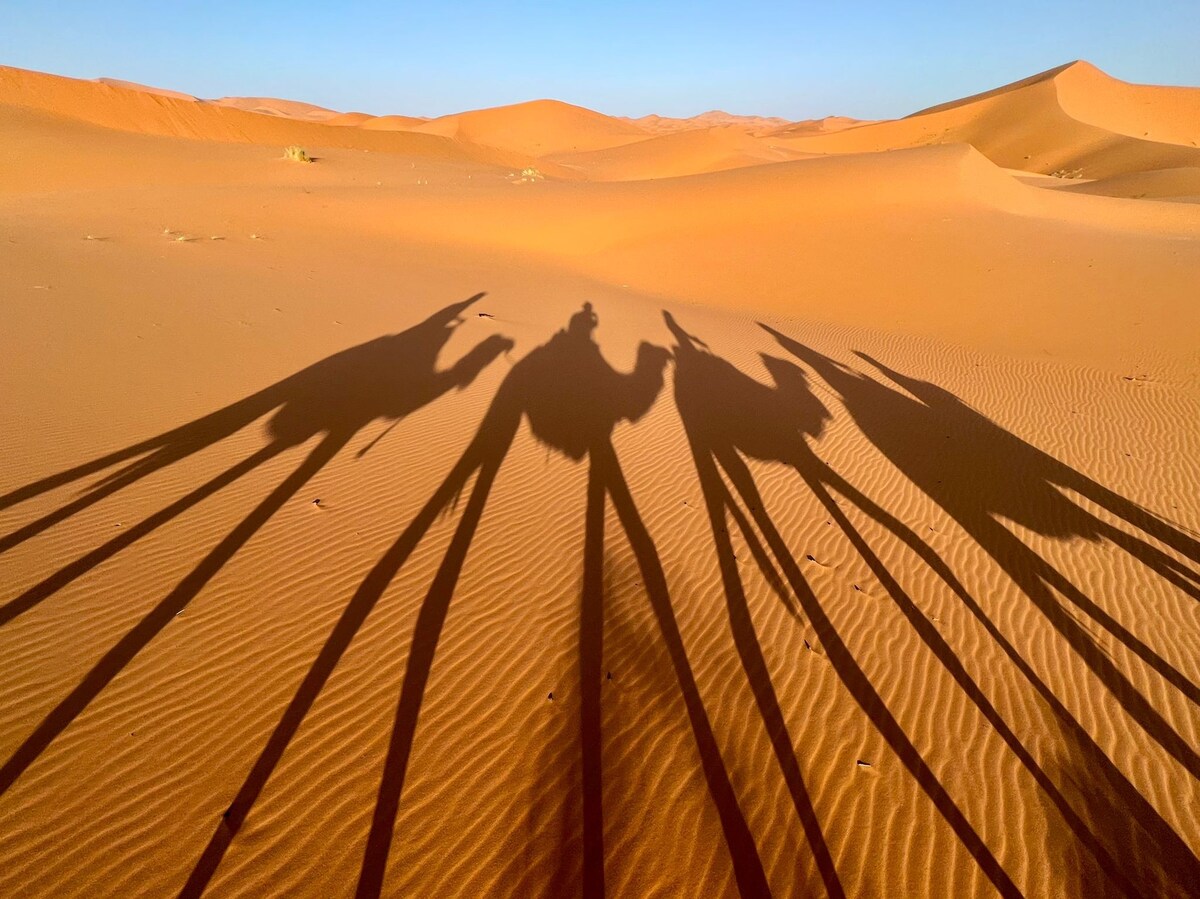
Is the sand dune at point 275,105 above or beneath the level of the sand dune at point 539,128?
above

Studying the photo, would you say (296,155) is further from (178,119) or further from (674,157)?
(674,157)

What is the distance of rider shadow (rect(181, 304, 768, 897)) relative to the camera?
9.62 ft

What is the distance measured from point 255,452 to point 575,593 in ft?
11.5

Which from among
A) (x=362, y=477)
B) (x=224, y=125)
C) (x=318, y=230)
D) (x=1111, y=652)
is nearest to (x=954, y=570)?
(x=1111, y=652)

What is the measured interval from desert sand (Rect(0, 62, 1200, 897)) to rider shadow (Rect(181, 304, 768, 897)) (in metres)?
0.02

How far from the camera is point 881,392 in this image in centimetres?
927

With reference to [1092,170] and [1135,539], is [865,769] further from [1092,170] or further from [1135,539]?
[1092,170]

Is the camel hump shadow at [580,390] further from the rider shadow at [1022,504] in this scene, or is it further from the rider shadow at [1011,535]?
the rider shadow at [1022,504]

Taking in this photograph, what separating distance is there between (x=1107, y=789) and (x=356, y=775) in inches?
155

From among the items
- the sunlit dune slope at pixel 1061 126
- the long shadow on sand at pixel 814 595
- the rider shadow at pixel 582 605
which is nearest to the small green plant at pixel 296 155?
the rider shadow at pixel 582 605

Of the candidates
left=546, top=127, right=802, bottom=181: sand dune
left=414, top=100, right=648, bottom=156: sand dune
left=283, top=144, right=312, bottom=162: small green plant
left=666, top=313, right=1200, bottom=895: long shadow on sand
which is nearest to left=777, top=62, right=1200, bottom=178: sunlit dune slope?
left=546, top=127, right=802, bottom=181: sand dune

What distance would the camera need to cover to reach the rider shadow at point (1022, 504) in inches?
170

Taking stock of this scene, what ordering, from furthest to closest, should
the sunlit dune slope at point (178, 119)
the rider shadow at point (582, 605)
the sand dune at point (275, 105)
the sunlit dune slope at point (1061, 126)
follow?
the sand dune at point (275, 105) → the sunlit dune slope at point (1061, 126) → the sunlit dune slope at point (178, 119) → the rider shadow at point (582, 605)

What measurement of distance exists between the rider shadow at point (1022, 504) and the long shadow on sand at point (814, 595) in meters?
0.54
